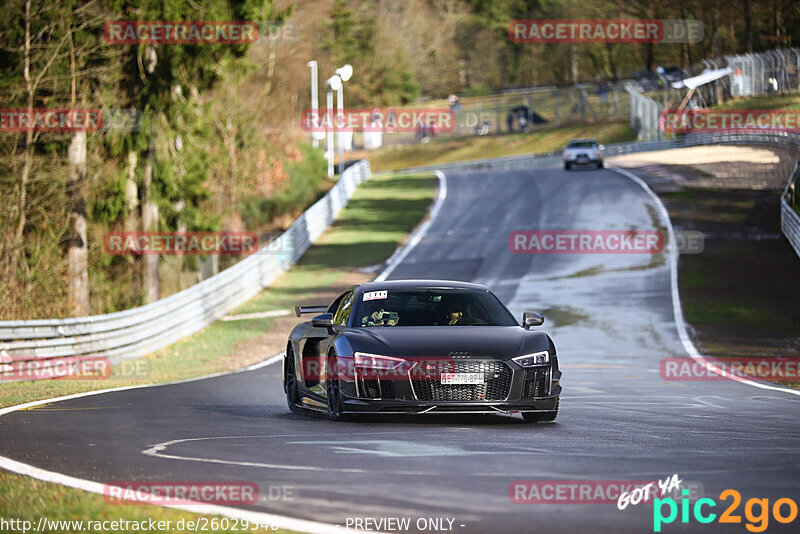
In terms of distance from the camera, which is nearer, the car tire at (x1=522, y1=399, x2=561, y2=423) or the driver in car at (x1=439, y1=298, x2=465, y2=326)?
the car tire at (x1=522, y1=399, x2=561, y2=423)

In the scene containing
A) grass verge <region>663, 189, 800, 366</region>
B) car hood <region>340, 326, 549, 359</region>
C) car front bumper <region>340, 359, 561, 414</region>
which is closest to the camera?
car front bumper <region>340, 359, 561, 414</region>

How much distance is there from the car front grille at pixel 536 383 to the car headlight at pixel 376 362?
1.12m

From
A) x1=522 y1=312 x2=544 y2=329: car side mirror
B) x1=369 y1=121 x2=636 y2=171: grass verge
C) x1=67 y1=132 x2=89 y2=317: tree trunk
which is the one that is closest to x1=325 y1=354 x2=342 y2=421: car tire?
x1=522 y1=312 x2=544 y2=329: car side mirror

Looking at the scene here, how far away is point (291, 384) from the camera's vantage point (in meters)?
13.3

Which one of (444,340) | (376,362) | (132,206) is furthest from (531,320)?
(132,206)

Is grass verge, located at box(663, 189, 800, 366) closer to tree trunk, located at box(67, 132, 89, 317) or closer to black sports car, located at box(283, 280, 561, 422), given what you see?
black sports car, located at box(283, 280, 561, 422)

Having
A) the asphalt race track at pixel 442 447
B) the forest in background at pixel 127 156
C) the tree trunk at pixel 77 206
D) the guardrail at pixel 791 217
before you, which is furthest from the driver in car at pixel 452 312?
the guardrail at pixel 791 217

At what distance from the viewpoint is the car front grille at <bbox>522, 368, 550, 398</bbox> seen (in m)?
11.0

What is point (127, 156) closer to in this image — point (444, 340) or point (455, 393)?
point (444, 340)

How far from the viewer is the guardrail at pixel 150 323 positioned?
19.5 meters

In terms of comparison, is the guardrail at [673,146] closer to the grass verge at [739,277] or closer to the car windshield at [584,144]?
the grass verge at [739,277]

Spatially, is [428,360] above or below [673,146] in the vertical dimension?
below

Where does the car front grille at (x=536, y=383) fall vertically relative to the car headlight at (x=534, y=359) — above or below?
below

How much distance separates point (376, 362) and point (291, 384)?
2.48 metres
